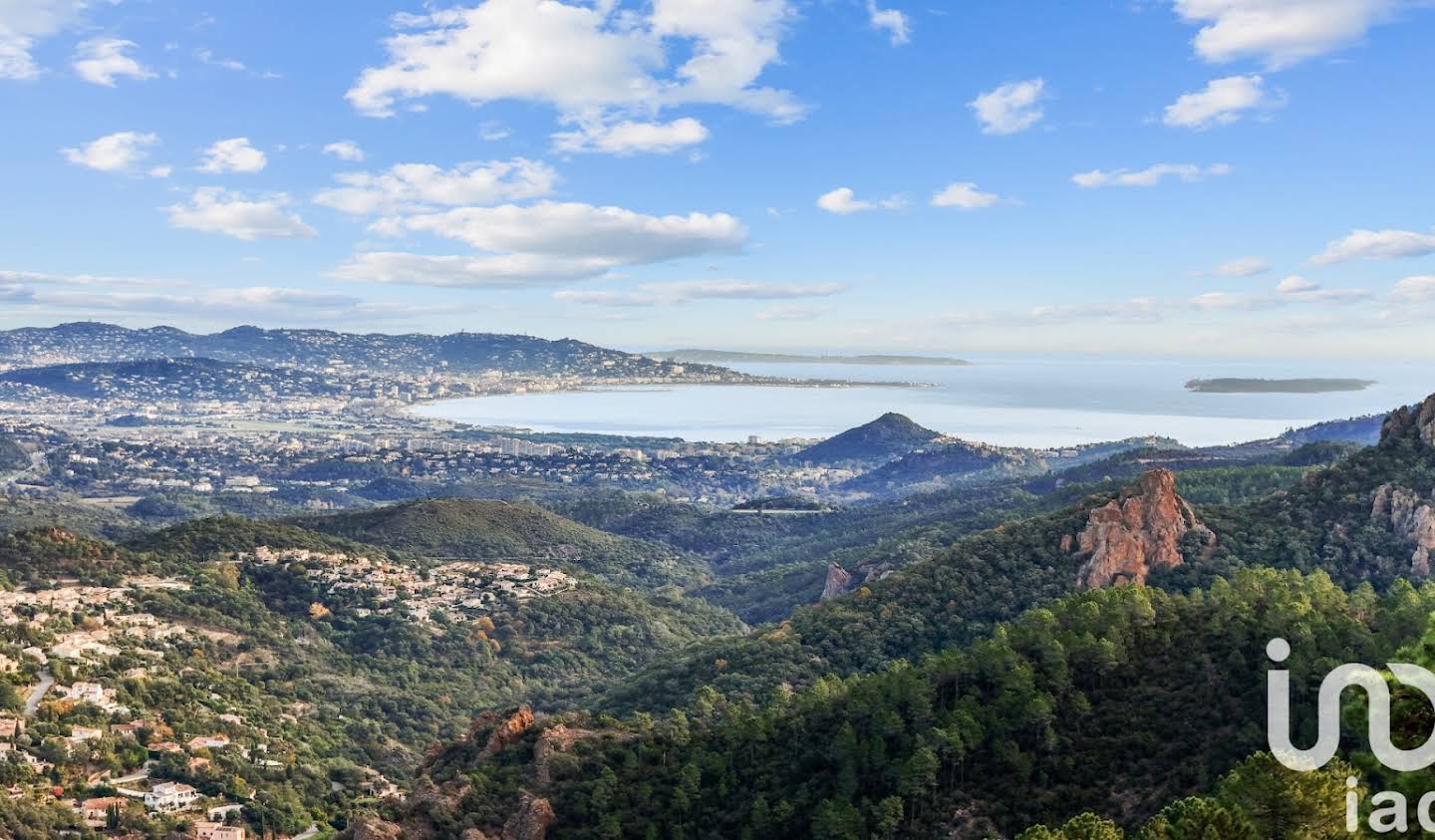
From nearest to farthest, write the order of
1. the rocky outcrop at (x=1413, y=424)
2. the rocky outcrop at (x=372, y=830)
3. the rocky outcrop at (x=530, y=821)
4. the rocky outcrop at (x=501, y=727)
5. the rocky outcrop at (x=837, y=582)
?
the rocky outcrop at (x=372, y=830) → the rocky outcrop at (x=530, y=821) → the rocky outcrop at (x=501, y=727) → the rocky outcrop at (x=1413, y=424) → the rocky outcrop at (x=837, y=582)

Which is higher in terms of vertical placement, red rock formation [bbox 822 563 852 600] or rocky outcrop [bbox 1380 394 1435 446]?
rocky outcrop [bbox 1380 394 1435 446]

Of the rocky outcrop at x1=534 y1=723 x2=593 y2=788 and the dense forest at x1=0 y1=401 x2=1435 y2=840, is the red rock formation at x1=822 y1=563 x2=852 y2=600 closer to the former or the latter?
the dense forest at x1=0 y1=401 x2=1435 y2=840

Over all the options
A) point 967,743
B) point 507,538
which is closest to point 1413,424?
point 967,743

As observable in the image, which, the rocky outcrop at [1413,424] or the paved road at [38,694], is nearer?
the paved road at [38,694]

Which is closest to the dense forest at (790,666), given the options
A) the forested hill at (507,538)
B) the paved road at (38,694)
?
the forested hill at (507,538)

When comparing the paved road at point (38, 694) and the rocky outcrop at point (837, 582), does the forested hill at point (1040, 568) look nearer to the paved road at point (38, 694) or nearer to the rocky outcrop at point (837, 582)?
the rocky outcrop at point (837, 582)

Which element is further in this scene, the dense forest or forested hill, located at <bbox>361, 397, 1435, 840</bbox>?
the dense forest

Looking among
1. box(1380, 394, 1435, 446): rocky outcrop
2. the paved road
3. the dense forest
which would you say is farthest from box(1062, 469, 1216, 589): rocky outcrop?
the paved road
